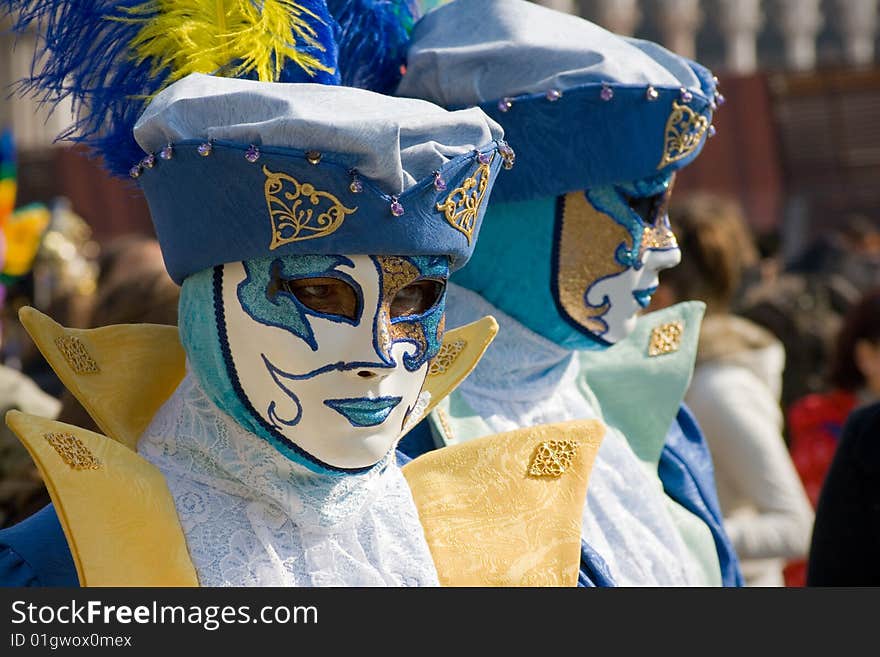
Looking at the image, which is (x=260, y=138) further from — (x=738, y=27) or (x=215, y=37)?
(x=738, y=27)

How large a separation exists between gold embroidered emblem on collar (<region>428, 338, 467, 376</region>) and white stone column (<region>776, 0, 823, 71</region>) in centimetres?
5537

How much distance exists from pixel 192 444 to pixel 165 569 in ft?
0.62

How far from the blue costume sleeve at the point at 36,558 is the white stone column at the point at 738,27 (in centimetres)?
5350

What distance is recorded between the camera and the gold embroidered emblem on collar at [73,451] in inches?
80.6

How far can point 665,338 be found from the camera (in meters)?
3.34

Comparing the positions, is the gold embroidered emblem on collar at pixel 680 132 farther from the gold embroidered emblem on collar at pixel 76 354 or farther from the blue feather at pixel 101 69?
the gold embroidered emblem on collar at pixel 76 354

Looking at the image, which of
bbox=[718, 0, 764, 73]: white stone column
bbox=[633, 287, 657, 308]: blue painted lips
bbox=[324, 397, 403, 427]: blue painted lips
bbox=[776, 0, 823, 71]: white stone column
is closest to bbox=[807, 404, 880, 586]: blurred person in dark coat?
bbox=[633, 287, 657, 308]: blue painted lips

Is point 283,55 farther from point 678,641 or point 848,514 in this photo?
point 848,514

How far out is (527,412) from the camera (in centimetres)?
299

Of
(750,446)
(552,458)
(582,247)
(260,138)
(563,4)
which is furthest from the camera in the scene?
(563,4)

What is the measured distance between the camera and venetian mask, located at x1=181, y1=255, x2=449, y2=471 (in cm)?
209

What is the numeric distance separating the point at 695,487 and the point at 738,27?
53.5 m

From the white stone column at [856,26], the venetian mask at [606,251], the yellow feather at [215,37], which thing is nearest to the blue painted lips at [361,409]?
the yellow feather at [215,37]

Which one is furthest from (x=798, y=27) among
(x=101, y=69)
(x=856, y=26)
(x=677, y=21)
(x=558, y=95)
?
(x=101, y=69)
